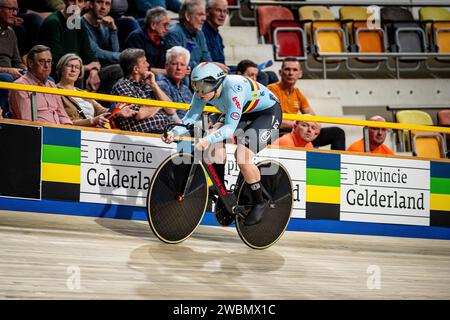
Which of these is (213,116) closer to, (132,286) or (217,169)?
(217,169)

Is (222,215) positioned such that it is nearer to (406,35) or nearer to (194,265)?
(194,265)

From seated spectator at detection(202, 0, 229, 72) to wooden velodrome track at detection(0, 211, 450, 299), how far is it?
2350mm

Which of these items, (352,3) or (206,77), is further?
(352,3)

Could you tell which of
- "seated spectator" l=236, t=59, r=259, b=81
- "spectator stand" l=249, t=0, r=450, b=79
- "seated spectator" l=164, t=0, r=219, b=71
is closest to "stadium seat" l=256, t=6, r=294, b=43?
"spectator stand" l=249, t=0, r=450, b=79

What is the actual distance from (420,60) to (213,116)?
14.2 ft

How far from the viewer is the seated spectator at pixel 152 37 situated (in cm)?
816

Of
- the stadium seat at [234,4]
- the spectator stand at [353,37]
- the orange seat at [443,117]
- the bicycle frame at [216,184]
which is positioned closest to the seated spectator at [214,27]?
the spectator stand at [353,37]

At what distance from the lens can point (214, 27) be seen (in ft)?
29.5

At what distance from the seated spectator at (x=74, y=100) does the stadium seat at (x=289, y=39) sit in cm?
346

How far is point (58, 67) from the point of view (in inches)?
277

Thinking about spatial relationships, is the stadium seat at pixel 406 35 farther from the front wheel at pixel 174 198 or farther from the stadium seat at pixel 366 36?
the front wheel at pixel 174 198

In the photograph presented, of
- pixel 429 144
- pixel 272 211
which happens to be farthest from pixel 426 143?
pixel 272 211

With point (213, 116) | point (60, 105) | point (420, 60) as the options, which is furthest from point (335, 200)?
point (420, 60)

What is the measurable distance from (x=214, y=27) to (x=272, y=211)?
3.04 metres
